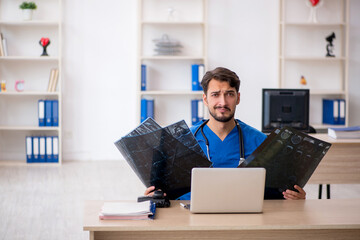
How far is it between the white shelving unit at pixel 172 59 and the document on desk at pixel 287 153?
4.26 metres

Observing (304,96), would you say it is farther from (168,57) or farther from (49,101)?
(49,101)

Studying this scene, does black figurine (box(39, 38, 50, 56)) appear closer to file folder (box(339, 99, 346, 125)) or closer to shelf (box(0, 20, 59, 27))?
shelf (box(0, 20, 59, 27))

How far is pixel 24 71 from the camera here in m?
6.45

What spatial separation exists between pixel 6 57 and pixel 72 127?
1134mm

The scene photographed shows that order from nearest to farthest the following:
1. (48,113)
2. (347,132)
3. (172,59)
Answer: (347,132), (48,113), (172,59)

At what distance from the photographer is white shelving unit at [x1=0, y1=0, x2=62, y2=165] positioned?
251 inches

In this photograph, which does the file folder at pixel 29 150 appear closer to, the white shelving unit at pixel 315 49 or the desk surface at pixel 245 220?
the white shelving unit at pixel 315 49

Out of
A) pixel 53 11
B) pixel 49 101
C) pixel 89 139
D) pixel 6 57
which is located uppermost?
pixel 53 11

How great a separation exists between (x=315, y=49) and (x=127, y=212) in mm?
5119

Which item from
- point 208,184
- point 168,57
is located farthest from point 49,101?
point 208,184

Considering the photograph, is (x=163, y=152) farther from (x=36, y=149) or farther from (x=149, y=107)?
(x=36, y=149)

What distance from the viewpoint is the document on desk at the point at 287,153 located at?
2.15 metres

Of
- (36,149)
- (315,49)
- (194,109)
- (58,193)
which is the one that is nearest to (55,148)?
(36,149)

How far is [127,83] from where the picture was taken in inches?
258
